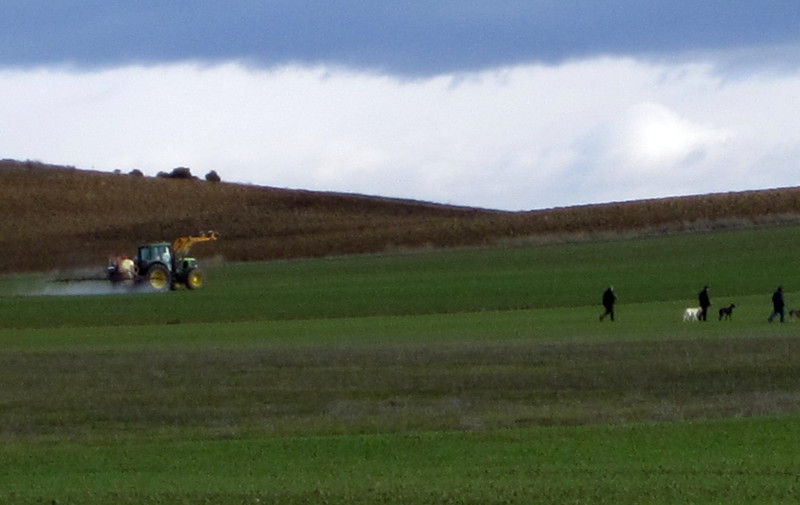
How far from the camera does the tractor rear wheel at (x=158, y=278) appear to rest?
56.9m

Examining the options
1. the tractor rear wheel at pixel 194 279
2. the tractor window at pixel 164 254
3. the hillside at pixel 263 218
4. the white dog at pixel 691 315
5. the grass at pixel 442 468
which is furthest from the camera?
the hillside at pixel 263 218

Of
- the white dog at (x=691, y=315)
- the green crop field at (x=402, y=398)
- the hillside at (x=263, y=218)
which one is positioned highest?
the hillside at (x=263, y=218)

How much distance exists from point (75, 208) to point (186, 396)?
238 ft

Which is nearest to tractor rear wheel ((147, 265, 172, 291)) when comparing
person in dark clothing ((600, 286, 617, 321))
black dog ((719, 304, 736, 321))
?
person in dark clothing ((600, 286, 617, 321))

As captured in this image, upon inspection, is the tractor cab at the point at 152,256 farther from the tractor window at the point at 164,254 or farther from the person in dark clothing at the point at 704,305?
the person in dark clothing at the point at 704,305

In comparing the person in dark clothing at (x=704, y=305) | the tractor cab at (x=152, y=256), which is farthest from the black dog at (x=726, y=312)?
the tractor cab at (x=152, y=256)

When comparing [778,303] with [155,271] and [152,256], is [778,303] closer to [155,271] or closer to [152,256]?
[155,271]

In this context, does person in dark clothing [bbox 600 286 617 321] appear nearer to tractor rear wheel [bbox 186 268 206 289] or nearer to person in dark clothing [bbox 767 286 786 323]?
person in dark clothing [bbox 767 286 786 323]

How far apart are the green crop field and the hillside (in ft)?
80.5

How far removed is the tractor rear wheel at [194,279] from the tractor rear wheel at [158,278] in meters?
0.76

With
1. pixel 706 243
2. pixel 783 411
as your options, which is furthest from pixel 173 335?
pixel 706 243

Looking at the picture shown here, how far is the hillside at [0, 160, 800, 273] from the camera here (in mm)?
78438

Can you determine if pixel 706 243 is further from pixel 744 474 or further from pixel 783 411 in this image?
pixel 744 474

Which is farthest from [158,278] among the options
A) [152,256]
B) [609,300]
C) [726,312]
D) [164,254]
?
[726,312]
